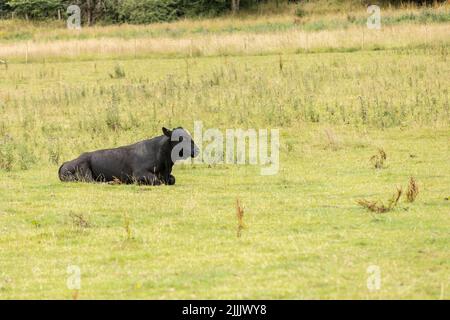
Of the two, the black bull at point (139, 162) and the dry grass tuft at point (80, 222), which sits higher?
the black bull at point (139, 162)

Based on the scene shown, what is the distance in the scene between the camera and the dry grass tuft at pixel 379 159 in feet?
61.9

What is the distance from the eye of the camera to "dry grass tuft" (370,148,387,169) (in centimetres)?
1888

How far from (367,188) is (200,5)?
180 ft

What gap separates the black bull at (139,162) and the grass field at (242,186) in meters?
0.57

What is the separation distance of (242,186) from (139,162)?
6.54 feet

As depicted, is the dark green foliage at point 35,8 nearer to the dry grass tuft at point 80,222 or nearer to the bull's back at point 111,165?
the bull's back at point 111,165

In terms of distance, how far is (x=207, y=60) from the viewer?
3753cm

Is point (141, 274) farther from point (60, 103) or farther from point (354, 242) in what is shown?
point (60, 103)

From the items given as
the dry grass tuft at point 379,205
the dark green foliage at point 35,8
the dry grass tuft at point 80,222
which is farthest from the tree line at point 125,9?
the dry grass tuft at point 80,222

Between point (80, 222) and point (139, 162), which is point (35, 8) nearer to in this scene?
point (139, 162)

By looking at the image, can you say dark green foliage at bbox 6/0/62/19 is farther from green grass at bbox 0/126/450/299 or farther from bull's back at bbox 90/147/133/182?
bull's back at bbox 90/147/133/182

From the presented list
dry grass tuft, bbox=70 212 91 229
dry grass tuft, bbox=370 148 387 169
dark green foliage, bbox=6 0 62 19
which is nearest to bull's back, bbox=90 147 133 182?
dry grass tuft, bbox=70 212 91 229

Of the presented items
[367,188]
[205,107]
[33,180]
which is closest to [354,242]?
[367,188]

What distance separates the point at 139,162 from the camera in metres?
18.0
